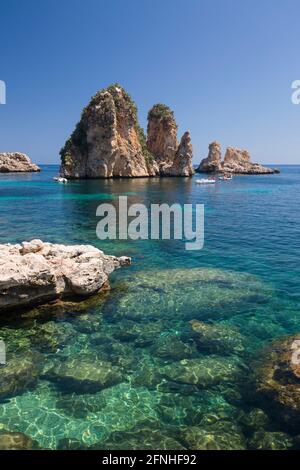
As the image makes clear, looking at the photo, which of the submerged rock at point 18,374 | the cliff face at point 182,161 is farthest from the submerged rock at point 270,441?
the cliff face at point 182,161

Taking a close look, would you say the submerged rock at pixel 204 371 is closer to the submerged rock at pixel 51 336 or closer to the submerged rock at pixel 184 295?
the submerged rock at pixel 184 295

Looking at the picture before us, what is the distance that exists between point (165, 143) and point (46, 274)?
129263 millimetres

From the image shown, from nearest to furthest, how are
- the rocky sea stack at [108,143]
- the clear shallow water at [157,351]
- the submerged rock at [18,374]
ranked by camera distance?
the clear shallow water at [157,351]
the submerged rock at [18,374]
the rocky sea stack at [108,143]

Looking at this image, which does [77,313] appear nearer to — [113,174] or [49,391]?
[49,391]

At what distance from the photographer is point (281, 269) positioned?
2148 centimetres

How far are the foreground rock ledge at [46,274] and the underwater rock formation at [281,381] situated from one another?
8672 mm

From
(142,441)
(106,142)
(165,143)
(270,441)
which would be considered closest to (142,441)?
(142,441)

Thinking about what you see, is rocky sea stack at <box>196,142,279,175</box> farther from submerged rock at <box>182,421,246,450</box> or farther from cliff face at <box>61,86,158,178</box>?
submerged rock at <box>182,421,246,450</box>

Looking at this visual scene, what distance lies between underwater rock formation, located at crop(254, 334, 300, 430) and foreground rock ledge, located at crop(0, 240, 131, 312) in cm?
867

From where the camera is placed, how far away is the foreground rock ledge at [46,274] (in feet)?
48.0
